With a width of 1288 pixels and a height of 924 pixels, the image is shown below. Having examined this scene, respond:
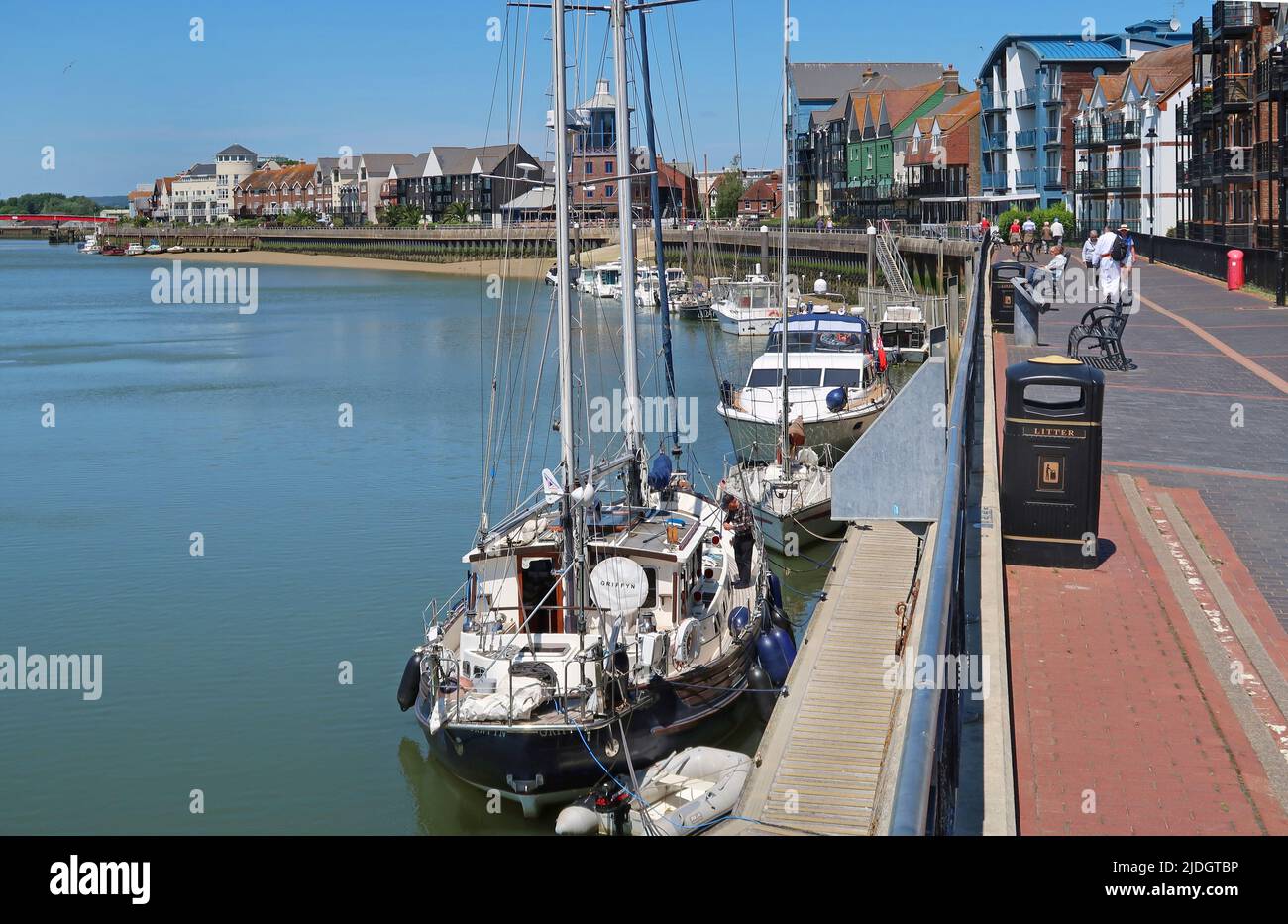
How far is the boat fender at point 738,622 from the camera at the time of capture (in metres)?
18.8

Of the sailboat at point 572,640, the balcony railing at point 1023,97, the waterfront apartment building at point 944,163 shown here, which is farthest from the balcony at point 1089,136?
the sailboat at point 572,640

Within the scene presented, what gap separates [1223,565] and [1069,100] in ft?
289

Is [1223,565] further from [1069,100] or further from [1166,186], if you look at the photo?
[1069,100]

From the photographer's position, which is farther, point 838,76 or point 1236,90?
point 838,76

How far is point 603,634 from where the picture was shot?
16766 millimetres

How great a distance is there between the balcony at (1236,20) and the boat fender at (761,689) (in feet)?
162

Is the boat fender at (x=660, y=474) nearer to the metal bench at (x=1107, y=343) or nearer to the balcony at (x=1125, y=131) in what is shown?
the metal bench at (x=1107, y=343)

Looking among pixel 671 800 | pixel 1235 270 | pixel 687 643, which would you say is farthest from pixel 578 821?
pixel 1235 270

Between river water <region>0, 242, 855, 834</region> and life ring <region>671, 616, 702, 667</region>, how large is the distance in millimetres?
1298

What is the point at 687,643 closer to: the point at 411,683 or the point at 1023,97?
the point at 411,683

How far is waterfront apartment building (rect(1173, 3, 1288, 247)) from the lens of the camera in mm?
52938

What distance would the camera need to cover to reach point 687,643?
58.1 ft

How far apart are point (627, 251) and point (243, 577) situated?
10.6 meters

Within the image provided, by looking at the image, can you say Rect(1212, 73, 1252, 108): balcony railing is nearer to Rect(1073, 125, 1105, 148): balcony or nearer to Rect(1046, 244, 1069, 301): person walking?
Rect(1046, 244, 1069, 301): person walking
